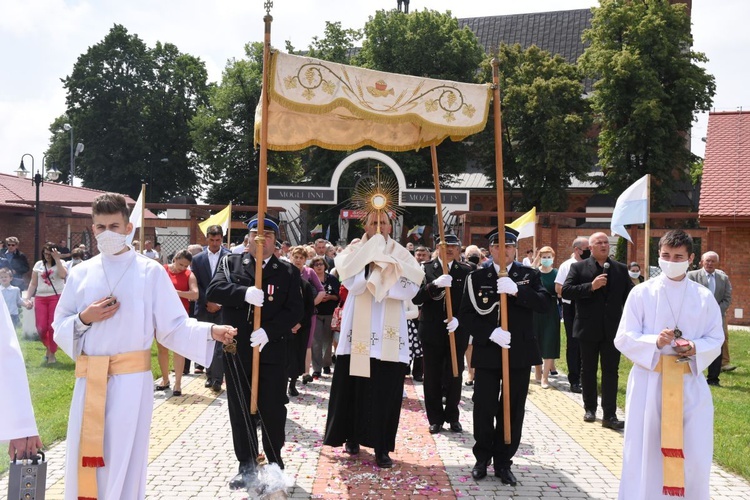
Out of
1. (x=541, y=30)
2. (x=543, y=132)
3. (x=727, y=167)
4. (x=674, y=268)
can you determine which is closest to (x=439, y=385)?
(x=674, y=268)

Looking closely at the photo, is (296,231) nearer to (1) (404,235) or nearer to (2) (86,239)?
(2) (86,239)

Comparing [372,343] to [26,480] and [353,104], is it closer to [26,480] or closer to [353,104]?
[353,104]

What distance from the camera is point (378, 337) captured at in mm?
7082

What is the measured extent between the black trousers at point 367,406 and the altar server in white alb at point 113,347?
269cm

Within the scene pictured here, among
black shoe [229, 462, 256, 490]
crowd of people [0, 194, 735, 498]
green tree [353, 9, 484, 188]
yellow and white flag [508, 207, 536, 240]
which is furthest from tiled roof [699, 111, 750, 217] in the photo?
black shoe [229, 462, 256, 490]

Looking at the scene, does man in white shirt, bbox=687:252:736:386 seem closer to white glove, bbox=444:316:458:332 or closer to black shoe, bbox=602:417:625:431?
black shoe, bbox=602:417:625:431

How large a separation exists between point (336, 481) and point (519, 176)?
36398 millimetres

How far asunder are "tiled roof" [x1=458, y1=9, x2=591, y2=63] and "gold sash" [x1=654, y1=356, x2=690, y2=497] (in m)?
54.7

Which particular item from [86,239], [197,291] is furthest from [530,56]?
[197,291]

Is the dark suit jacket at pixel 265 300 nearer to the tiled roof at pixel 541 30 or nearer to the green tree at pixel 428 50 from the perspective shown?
the green tree at pixel 428 50

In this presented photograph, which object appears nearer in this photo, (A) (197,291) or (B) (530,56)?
(A) (197,291)

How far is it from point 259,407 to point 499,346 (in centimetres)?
217

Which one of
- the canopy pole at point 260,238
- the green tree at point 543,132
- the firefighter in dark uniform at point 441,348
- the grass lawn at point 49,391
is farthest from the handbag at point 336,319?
the green tree at point 543,132

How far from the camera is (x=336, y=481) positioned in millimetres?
6375
